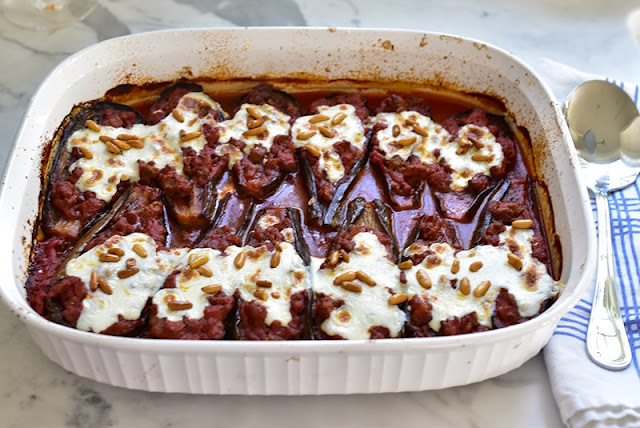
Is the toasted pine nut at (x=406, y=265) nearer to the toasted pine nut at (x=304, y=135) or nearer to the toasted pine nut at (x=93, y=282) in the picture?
the toasted pine nut at (x=304, y=135)

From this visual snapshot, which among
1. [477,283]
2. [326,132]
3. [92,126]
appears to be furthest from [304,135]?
[477,283]

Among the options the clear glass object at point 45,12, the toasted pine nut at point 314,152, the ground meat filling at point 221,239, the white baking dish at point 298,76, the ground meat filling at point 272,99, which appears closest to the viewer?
the white baking dish at point 298,76

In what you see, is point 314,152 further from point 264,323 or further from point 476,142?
point 264,323

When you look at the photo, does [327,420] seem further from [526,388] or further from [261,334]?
[526,388]

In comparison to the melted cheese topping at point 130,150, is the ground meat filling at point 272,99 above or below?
above

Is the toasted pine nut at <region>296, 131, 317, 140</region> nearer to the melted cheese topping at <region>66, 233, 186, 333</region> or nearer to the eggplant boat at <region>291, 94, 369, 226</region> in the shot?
the eggplant boat at <region>291, 94, 369, 226</region>

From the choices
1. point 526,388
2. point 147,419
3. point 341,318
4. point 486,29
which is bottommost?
point 147,419

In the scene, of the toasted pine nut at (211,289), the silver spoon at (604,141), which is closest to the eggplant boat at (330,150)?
the toasted pine nut at (211,289)

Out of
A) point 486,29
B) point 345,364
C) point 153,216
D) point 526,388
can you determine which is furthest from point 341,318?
point 486,29
